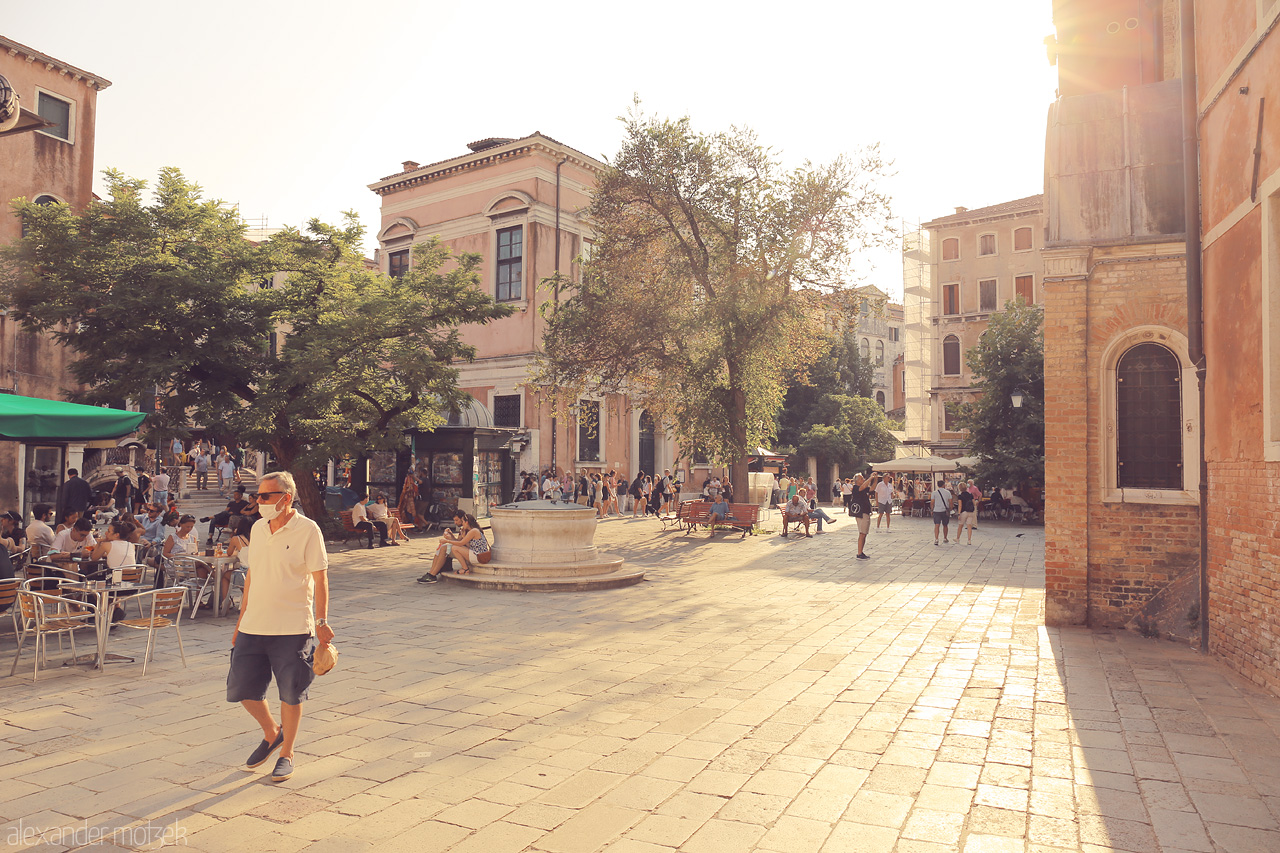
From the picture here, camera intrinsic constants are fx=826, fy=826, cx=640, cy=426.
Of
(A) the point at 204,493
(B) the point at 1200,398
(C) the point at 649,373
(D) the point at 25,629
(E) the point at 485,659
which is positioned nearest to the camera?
(D) the point at 25,629

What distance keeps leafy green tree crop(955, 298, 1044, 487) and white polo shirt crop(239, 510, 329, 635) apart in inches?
1021

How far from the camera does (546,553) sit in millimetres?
12578

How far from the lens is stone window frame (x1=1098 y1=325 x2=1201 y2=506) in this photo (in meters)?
8.93

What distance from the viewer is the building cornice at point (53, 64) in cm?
2356

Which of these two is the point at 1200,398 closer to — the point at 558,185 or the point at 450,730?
the point at 450,730


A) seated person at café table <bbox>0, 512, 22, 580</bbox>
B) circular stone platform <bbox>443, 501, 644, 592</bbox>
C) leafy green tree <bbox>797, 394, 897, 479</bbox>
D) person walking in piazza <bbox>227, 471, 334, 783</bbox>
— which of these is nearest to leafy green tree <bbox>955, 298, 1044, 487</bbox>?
leafy green tree <bbox>797, 394, 897, 479</bbox>

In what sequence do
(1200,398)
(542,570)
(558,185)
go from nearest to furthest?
(1200,398) → (542,570) → (558,185)

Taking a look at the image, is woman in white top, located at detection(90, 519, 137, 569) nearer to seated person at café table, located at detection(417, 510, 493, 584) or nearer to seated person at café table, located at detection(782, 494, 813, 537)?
seated person at café table, located at detection(417, 510, 493, 584)

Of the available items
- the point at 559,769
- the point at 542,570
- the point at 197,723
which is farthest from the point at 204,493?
the point at 559,769

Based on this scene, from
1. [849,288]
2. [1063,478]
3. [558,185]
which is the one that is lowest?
[1063,478]

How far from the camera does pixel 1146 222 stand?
9.35 meters

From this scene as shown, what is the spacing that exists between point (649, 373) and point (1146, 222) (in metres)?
14.8

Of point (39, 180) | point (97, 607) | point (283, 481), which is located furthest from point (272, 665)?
point (39, 180)

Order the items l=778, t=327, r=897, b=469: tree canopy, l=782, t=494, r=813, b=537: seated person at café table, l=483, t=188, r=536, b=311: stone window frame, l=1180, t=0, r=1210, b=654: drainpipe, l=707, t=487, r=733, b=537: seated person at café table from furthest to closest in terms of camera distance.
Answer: l=778, t=327, r=897, b=469: tree canopy → l=483, t=188, r=536, b=311: stone window frame → l=782, t=494, r=813, b=537: seated person at café table → l=707, t=487, r=733, b=537: seated person at café table → l=1180, t=0, r=1210, b=654: drainpipe
